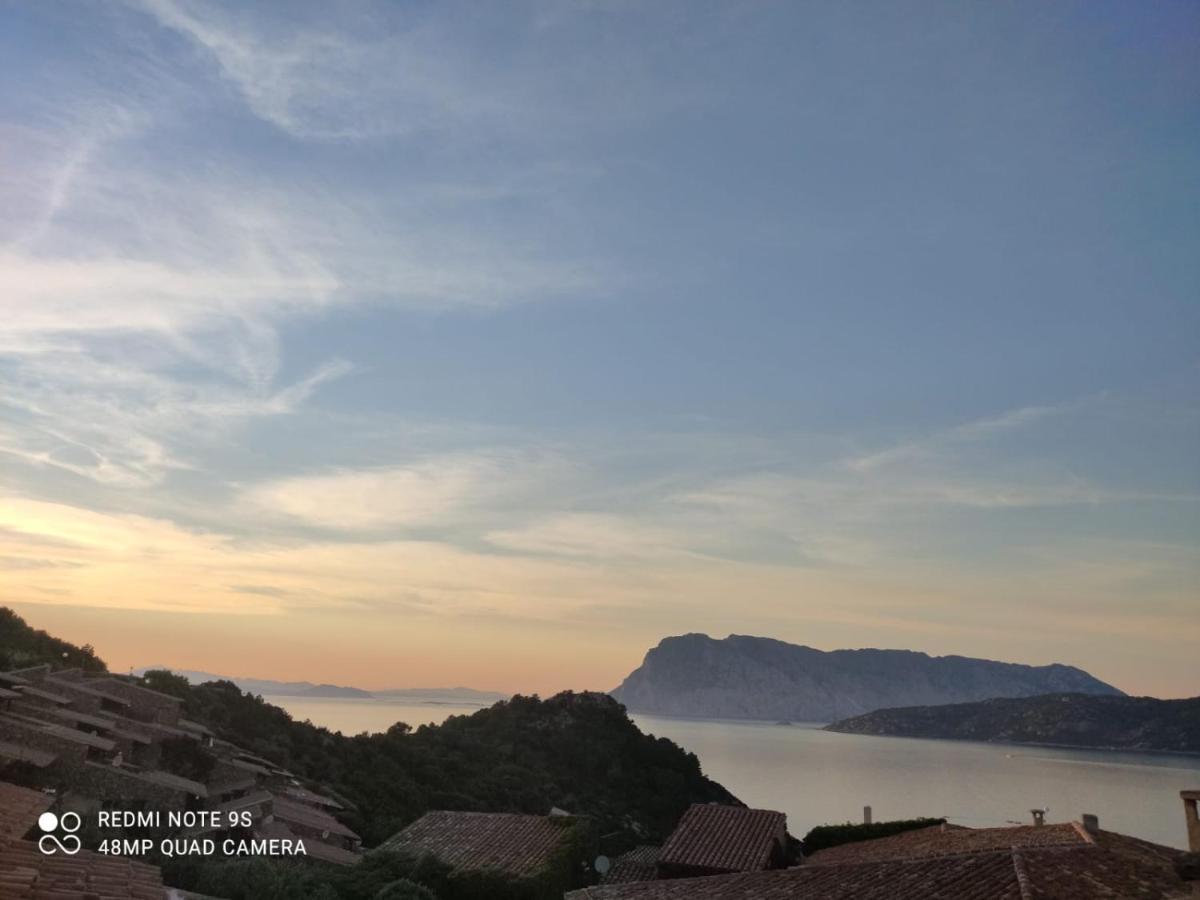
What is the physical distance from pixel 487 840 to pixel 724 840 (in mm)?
7653

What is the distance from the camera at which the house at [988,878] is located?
15000mm

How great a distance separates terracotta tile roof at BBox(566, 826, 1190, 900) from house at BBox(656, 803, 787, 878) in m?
6.24

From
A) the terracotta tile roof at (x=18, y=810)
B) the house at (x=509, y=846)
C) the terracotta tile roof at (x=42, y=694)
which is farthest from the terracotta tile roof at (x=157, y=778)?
the terracotta tile roof at (x=18, y=810)

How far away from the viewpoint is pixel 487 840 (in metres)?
28.9

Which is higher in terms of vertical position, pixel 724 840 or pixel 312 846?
pixel 724 840

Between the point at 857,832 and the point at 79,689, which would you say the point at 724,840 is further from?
the point at 79,689

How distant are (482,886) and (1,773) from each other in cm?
1320

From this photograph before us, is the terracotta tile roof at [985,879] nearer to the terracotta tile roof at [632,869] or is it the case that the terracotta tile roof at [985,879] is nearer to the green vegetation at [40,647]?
the terracotta tile roof at [632,869]

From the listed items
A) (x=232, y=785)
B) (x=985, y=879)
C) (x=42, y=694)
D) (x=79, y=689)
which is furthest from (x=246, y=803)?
(x=985, y=879)

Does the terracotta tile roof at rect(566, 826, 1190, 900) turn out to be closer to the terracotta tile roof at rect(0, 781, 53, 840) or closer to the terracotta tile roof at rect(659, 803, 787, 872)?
the terracotta tile roof at rect(659, 803, 787, 872)

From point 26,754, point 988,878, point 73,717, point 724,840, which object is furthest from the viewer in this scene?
point 73,717

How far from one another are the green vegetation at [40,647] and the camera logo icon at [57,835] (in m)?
28.0

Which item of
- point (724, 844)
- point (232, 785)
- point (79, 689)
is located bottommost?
point (724, 844)

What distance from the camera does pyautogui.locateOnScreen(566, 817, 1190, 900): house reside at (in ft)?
49.2
